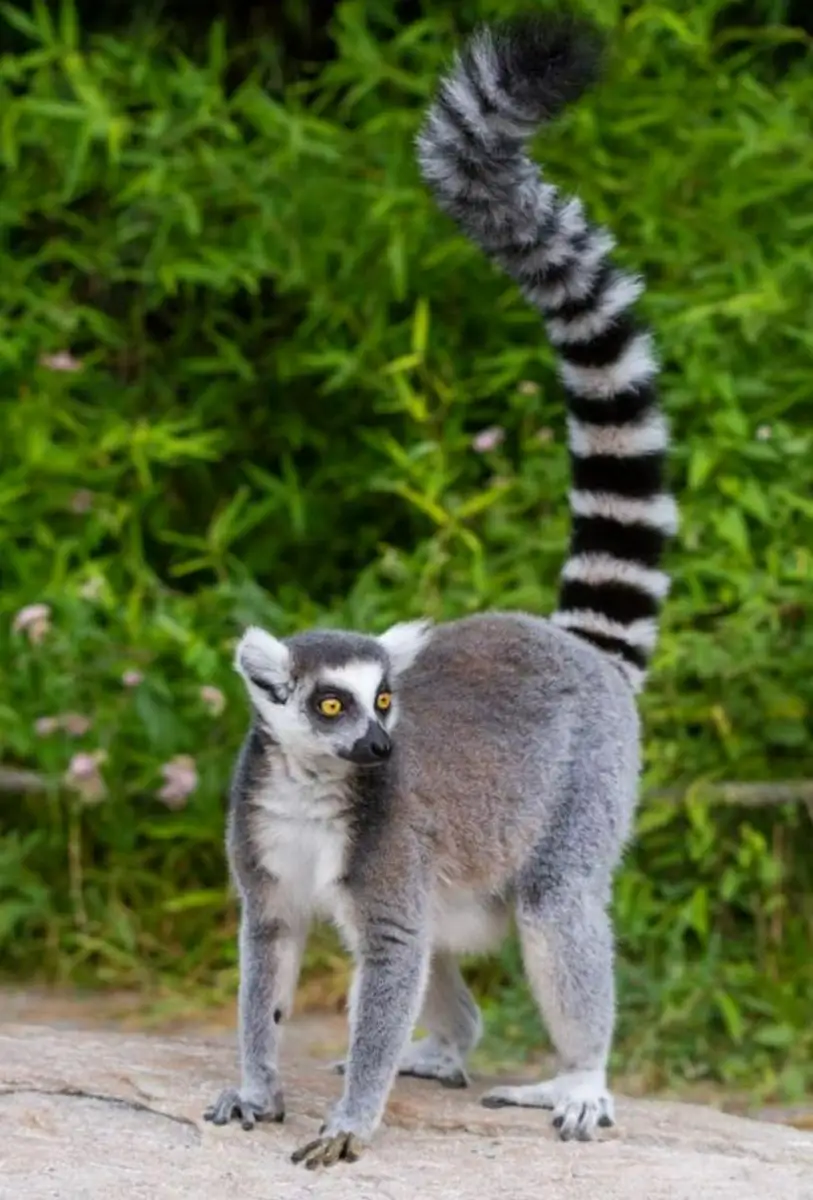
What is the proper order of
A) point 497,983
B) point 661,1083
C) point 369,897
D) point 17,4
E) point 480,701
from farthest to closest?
point 17,4 < point 497,983 < point 661,1083 < point 480,701 < point 369,897

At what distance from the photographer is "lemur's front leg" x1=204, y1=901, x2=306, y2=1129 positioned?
404cm

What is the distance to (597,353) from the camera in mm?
4523

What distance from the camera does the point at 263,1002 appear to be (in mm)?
4066

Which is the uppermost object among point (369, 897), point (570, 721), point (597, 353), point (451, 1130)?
point (597, 353)

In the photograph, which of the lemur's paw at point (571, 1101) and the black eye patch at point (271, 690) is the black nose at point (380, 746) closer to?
the black eye patch at point (271, 690)

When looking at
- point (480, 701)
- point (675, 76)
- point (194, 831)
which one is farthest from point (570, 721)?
point (675, 76)

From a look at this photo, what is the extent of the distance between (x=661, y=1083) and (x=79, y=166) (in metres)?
3.59

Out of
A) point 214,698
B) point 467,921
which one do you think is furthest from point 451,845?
point 214,698

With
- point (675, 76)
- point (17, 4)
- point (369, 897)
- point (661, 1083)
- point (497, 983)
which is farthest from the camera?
point (17, 4)

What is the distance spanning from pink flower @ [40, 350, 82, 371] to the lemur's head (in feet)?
10.1

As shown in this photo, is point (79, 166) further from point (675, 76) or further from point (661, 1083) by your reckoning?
point (661, 1083)

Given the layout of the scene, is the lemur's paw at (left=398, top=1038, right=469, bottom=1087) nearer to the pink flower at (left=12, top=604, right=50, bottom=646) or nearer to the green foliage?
the green foliage

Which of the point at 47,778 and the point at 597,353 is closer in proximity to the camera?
the point at 597,353

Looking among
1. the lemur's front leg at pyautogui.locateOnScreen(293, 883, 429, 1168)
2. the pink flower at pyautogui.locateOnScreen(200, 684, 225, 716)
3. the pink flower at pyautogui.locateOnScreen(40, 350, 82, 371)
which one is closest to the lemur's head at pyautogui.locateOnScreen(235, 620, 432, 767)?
the lemur's front leg at pyautogui.locateOnScreen(293, 883, 429, 1168)
